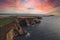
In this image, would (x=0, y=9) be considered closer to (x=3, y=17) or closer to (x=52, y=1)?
(x=3, y=17)

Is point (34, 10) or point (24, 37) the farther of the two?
point (24, 37)

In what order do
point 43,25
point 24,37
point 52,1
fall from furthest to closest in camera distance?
point 43,25 → point 24,37 → point 52,1

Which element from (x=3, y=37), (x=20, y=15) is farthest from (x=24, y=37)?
(x=3, y=37)

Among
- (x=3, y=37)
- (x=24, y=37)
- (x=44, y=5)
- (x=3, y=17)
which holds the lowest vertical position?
(x=24, y=37)

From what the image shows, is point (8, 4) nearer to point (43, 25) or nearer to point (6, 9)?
point (6, 9)

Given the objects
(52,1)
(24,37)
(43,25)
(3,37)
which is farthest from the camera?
(43,25)

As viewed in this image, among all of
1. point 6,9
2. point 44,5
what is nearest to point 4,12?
point 6,9

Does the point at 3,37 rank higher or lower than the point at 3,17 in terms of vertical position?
lower

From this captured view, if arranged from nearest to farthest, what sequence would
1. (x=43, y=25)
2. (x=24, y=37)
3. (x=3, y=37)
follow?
(x=3, y=37) < (x=24, y=37) < (x=43, y=25)

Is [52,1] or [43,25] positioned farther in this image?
[43,25]
